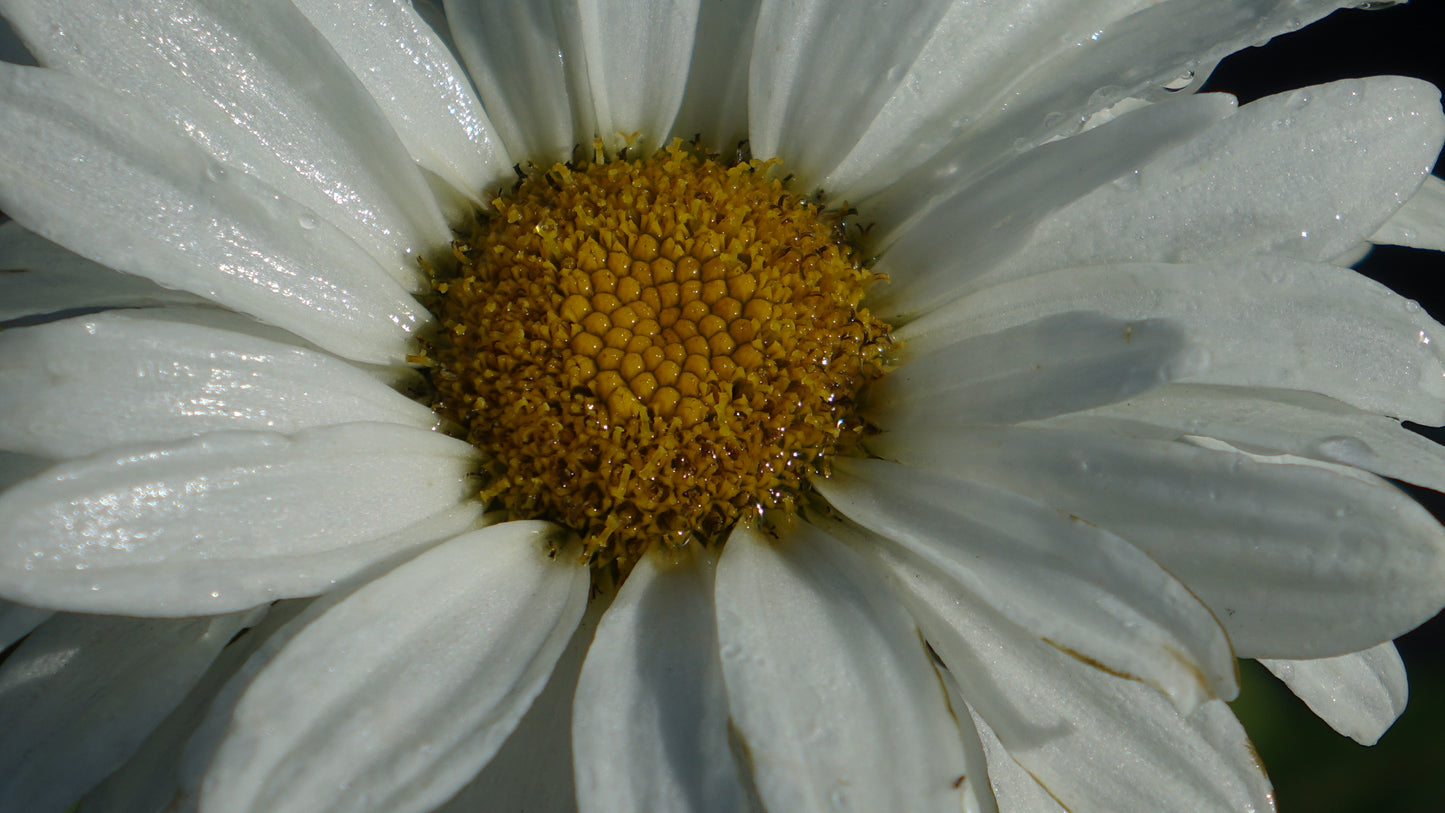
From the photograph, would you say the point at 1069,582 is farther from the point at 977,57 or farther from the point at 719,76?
the point at 719,76

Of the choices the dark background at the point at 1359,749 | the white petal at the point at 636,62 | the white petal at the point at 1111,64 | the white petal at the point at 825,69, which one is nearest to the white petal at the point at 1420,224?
the white petal at the point at 1111,64

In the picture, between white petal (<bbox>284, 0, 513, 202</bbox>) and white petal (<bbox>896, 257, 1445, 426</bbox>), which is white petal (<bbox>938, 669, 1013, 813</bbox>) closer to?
white petal (<bbox>896, 257, 1445, 426</bbox>)

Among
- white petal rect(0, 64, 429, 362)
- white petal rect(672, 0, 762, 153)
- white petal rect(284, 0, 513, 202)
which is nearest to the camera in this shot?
white petal rect(0, 64, 429, 362)

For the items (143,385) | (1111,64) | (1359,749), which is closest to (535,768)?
(143,385)

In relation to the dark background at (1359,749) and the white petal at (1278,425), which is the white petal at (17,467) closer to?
the white petal at (1278,425)

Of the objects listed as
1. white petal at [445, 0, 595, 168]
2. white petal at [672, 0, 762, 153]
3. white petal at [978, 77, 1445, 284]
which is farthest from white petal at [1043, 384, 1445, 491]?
white petal at [445, 0, 595, 168]

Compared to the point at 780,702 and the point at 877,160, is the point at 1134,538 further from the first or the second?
the point at 877,160

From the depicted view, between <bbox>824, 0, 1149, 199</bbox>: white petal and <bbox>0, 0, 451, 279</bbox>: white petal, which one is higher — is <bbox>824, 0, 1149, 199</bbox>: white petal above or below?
below
